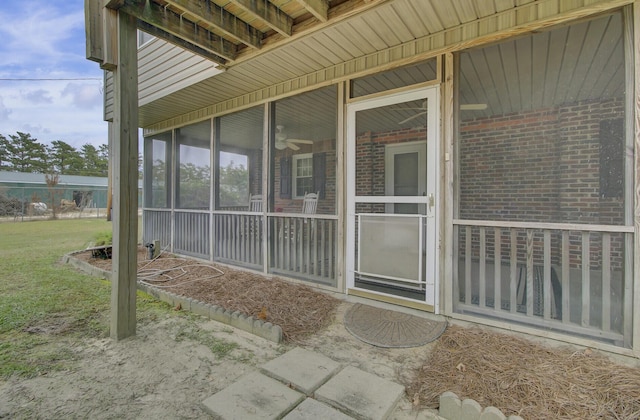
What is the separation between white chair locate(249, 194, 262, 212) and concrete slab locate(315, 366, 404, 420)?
2973 mm

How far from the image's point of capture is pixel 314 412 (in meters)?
1.60

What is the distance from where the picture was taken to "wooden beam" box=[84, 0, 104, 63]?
7.97ft

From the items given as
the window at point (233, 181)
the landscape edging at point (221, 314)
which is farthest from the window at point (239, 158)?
the landscape edging at point (221, 314)

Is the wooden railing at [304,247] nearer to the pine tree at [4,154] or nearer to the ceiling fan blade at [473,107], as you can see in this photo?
the ceiling fan blade at [473,107]

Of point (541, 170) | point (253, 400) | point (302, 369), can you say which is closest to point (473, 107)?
point (541, 170)

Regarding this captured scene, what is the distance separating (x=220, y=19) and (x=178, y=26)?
456mm

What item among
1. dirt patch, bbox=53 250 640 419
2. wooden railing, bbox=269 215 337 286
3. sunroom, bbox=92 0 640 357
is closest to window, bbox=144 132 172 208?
sunroom, bbox=92 0 640 357

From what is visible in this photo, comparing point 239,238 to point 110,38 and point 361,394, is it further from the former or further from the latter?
point 361,394

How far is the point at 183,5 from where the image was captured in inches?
98.7

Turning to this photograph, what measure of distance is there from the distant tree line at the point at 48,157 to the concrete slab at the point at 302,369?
2999cm

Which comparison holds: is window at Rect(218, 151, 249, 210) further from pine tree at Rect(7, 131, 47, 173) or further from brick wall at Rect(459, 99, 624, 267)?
pine tree at Rect(7, 131, 47, 173)

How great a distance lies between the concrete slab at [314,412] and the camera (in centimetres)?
155

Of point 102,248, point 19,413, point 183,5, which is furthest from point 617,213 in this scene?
point 102,248

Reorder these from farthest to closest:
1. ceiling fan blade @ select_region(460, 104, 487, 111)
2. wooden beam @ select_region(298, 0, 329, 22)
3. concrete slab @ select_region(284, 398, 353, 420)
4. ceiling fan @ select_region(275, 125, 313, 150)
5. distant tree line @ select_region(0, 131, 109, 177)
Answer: distant tree line @ select_region(0, 131, 109, 177) < ceiling fan @ select_region(275, 125, 313, 150) < ceiling fan blade @ select_region(460, 104, 487, 111) < wooden beam @ select_region(298, 0, 329, 22) < concrete slab @ select_region(284, 398, 353, 420)
